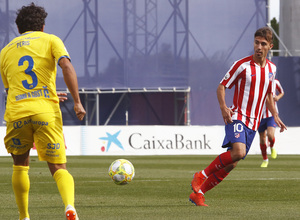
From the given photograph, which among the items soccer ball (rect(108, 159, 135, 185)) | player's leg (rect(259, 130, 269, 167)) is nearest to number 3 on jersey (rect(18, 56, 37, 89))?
soccer ball (rect(108, 159, 135, 185))

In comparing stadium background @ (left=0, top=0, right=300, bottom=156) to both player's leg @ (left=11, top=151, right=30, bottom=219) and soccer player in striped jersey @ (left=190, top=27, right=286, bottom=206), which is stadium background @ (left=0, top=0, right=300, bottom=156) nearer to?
soccer player in striped jersey @ (left=190, top=27, right=286, bottom=206)

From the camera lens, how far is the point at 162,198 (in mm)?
9367

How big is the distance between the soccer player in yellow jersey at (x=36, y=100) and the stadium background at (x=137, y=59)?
80.6 feet

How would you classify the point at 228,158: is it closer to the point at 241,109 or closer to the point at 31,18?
the point at 241,109

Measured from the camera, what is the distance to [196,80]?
1266 inches

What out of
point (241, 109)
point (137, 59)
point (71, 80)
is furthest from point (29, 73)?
point (137, 59)

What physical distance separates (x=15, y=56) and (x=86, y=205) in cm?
254

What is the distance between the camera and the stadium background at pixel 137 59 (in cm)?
3162

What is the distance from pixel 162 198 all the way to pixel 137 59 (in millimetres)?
22578

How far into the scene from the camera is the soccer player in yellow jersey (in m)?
6.39

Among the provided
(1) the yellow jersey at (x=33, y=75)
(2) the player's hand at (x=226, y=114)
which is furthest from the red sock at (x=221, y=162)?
(1) the yellow jersey at (x=33, y=75)

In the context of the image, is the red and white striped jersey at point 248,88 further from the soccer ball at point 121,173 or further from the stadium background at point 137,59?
the stadium background at point 137,59

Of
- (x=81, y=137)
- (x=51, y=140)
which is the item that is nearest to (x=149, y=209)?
(x=51, y=140)

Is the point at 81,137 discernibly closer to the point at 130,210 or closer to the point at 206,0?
the point at 206,0
